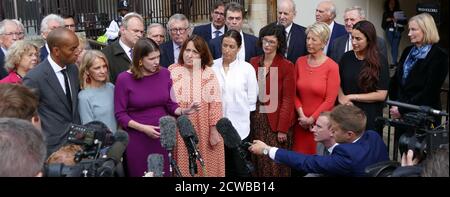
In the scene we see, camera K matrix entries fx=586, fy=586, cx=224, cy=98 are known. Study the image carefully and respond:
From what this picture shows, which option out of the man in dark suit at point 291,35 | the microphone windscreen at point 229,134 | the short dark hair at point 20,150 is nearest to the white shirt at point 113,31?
the man in dark suit at point 291,35

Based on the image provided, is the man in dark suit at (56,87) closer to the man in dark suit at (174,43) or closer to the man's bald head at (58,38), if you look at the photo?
the man's bald head at (58,38)

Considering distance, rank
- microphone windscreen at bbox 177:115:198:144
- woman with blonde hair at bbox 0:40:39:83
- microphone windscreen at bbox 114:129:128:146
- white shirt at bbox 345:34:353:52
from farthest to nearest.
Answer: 1. white shirt at bbox 345:34:353:52
2. woman with blonde hair at bbox 0:40:39:83
3. microphone windscreen at bbox 177:115:198:144
4. microphone windscreen at bbox 114:129:128:146

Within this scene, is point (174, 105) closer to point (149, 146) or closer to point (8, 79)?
point (149, 146)

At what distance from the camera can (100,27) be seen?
12.5 meters

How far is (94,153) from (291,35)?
3467mm

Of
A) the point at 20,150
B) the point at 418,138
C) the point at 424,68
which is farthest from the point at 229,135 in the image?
the point at 424,68

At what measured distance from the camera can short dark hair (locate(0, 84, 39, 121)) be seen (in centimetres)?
312

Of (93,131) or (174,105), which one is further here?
(174,105)

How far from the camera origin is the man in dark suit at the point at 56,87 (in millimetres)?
4270

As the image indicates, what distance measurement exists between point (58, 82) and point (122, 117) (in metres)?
0.55

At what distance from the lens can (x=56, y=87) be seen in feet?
14.2

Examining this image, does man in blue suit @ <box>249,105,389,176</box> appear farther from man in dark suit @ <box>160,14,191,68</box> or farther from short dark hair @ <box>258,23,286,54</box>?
man in dark suit @ <box>160,14,191,68</box>

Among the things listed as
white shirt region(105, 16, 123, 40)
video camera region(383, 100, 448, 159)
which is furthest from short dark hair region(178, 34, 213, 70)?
white shirt region(105, 16, 123, 40)
